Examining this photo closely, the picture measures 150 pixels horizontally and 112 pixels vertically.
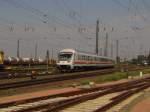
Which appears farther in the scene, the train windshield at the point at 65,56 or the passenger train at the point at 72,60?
the train windshield at the point at 65,56

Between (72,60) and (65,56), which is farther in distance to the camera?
(65,56)

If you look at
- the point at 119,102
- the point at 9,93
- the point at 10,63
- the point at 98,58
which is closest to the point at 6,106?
the point at 119,102

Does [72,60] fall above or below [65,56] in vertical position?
below

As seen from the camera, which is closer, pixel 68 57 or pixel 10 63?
pixel 68 57

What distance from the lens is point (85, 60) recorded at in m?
58.7

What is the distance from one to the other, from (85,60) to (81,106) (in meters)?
41.5

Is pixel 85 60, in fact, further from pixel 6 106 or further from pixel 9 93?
pixel 6 106

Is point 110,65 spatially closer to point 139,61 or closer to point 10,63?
point 10,63

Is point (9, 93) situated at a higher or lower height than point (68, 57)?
lower

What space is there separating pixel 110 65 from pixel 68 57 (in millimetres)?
28141

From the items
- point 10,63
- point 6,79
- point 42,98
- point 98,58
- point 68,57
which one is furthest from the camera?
point 10,63

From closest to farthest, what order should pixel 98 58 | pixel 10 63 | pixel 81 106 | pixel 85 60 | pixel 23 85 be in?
pixel 81 106 → pixel 23 85 → pixel 85 60 → pixel 98 58 → pixel 10 63

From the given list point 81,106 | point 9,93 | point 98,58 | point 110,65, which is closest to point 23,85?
point 9,93

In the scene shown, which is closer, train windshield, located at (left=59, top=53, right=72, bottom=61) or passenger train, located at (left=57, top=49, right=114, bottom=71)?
passenger train, located at (left=57, top=49, right=114, bottom=71)
